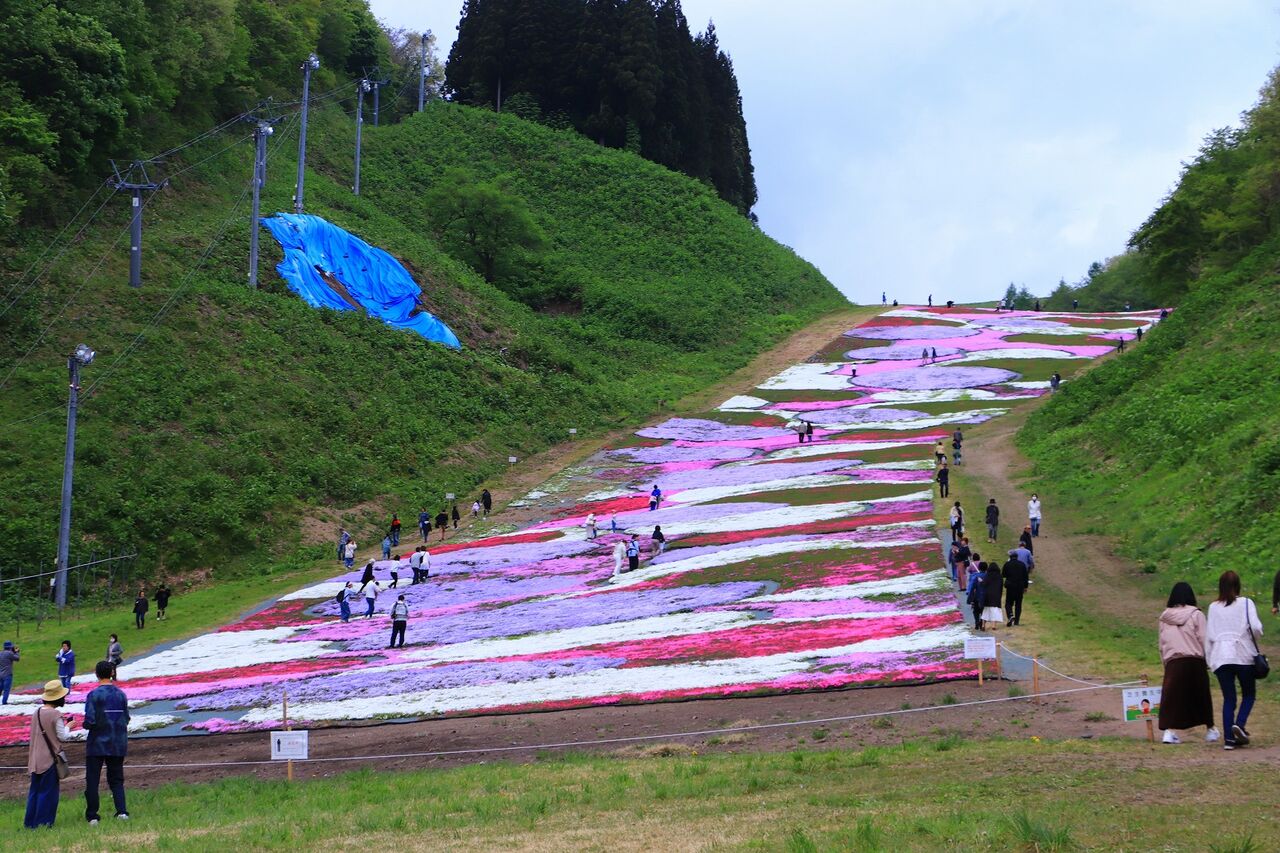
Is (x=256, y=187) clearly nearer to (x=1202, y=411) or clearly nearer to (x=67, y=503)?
(x=67, y=503)

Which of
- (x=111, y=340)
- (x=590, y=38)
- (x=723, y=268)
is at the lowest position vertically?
(x=111, y=340)

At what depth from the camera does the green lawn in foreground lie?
12570 millimetres

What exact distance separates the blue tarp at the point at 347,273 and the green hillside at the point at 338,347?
1.65m

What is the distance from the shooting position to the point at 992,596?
30094 millimetres

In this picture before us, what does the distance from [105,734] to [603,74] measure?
137 metres

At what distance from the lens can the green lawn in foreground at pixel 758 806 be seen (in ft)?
41.2

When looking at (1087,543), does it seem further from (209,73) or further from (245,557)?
(209,73)

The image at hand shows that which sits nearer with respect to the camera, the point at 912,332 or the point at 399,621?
the point at 399,621

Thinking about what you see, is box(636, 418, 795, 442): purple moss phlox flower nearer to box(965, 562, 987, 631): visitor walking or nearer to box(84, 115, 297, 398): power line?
box(84, 115, 297, 398): power line

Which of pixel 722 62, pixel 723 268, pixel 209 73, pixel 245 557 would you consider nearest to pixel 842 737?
pixel 245 557

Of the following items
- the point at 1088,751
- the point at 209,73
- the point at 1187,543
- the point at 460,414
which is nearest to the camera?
the point at 1088,751

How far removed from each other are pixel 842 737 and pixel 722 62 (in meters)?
154

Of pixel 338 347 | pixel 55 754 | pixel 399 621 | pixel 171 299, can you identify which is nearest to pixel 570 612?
pixel 399 621

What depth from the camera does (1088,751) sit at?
56.8 ft
